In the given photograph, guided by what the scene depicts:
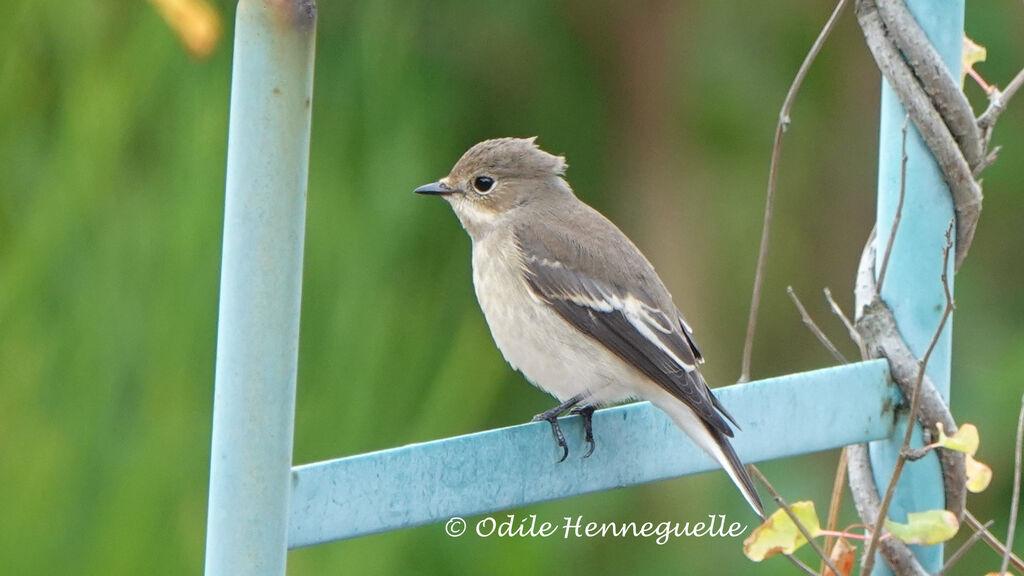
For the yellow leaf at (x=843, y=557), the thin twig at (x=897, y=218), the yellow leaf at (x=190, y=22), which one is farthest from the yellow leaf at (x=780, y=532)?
the yellow leaf at (x=190, y=22)

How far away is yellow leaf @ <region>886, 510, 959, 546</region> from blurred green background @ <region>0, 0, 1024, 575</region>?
3.73 feet

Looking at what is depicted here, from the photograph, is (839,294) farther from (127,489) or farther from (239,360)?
(239,360)

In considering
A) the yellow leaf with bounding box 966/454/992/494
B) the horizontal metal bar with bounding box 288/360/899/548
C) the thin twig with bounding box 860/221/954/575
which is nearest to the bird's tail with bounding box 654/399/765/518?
the horizontal metal bar with bounding box 288/360/899/548

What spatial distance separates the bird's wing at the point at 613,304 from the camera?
231 cm

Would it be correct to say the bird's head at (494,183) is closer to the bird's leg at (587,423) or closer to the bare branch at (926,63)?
the bird's leg at (587,423)

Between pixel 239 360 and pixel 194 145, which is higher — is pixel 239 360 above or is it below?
below

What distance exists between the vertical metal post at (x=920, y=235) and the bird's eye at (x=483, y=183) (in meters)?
1.12

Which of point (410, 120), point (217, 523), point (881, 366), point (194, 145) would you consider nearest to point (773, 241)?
point (410, 120)

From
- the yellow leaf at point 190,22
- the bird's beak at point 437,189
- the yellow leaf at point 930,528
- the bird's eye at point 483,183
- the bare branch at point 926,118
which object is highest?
the bird's eye at point 483,183

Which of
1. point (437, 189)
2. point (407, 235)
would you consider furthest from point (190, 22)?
point (407, 235)

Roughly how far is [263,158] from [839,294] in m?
3.06

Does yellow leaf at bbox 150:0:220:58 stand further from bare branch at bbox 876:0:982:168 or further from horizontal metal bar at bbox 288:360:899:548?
bare branch at bbox 876:0:982:168

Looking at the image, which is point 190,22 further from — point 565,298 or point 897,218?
point 565,298

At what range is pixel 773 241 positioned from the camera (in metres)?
3.83
